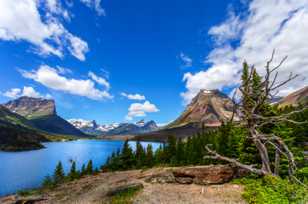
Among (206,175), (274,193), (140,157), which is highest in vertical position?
(140,157)

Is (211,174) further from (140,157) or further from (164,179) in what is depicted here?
(140,157)

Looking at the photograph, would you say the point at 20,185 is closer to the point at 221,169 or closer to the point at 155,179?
the point at 155,179

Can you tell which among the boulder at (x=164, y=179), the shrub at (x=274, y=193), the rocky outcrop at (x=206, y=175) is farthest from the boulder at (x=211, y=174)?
the shrub at (x=274, y=193)

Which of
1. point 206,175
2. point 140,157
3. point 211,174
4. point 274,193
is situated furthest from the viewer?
point 140,157

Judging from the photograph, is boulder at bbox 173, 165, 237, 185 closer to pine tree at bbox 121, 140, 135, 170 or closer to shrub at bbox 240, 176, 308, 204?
shrub at bbox 240, 176, 308, 204

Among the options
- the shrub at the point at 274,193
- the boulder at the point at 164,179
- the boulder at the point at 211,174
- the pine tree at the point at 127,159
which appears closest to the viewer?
the shrub at the point at 274,193

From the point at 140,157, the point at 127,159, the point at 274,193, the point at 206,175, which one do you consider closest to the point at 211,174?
the point at 206,175

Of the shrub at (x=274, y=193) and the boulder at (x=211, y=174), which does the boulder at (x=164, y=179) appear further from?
the shrub at (x=274, y=193)

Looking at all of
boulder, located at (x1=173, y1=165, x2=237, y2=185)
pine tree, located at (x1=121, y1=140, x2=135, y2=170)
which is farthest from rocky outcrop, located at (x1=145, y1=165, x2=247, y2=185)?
pine tree, located at (x1=121, y1=140, x2=135, y2=170)

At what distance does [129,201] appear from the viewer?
654 inches

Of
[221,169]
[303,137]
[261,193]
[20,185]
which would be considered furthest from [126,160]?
[303,137]

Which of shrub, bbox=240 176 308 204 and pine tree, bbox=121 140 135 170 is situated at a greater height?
pine tree, bbox=121 140 135 170

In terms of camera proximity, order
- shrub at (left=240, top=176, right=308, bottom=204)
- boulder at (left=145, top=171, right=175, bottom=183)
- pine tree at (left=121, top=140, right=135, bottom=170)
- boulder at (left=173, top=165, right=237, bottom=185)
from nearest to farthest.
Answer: shrub at (left=240, top=176, right=308, bottom=204), boulder at (left=173, top=165, right=237, bottom=185), boulder at (left=145, top=171, right=175, bottom=183), pine tree at (left=121, top=140, right=135, bottom=170)

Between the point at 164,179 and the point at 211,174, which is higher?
the point at 211,174
